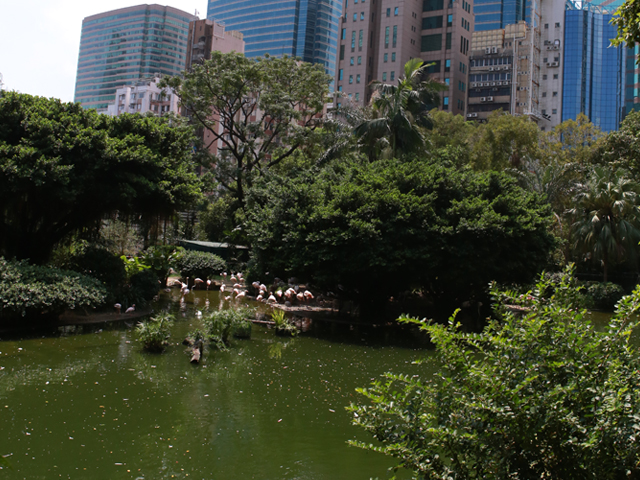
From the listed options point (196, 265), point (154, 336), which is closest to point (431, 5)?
point (196, 265)

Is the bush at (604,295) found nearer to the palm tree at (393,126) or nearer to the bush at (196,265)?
the palm tree at (393,126)

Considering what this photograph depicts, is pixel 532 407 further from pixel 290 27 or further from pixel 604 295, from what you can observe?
pixel 290 27

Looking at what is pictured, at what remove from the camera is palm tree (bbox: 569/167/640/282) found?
2741 cm

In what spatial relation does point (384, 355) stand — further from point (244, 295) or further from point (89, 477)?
point (244, 295)

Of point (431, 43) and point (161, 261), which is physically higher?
point (431, 43)

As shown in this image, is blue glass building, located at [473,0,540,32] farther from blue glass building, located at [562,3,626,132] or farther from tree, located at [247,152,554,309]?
tree, located at [247,152,554,309]

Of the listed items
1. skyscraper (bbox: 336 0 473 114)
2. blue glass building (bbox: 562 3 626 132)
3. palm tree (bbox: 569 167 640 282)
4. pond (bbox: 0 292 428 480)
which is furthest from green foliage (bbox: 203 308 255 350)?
blue glass building (bbox: 562 3 626 132)

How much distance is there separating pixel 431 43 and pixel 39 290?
240 feet

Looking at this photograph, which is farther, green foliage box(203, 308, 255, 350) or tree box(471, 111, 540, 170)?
tree box(471, 111, 540, 170)

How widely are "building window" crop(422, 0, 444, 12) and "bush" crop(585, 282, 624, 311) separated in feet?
194

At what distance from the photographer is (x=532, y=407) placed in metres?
3.78

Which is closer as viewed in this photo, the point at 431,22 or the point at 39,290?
the point at 39,290

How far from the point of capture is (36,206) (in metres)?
15.9

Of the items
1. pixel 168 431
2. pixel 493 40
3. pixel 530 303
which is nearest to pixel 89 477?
pixel 168 431
